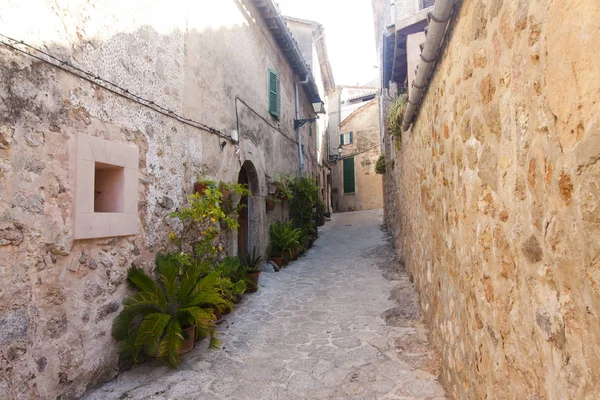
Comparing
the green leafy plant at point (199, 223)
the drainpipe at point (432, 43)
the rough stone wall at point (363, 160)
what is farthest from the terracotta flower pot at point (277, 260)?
the rough stone wall at point (363, 160)

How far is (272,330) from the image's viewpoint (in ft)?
15.1

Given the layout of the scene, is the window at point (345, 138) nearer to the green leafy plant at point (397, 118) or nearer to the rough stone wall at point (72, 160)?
the green leafy plant at point (397, 118)

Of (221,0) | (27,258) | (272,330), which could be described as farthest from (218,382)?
(221,0)

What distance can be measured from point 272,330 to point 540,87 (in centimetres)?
411

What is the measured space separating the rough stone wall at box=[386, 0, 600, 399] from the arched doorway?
17.2 feet

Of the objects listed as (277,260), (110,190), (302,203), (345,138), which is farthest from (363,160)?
(110,190)

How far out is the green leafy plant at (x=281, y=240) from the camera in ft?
27.1

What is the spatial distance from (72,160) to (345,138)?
2147 cm

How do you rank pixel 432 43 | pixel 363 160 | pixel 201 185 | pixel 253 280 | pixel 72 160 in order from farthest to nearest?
1. pixel 363 160
2. pixel 253 280
3. pixel 201 185
4. pixel 72 160
5. pixel 432 43

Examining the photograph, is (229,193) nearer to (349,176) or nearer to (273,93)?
(273,93)

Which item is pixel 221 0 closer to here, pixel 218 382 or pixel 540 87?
pixel 218 382

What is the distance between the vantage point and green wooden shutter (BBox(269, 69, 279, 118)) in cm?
876

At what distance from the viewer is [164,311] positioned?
3697 millimetres

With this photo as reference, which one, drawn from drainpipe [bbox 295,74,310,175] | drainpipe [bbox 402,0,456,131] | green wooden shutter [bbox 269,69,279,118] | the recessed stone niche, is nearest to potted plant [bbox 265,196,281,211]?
green wooden shutter [bbox 269,69,279,118]
